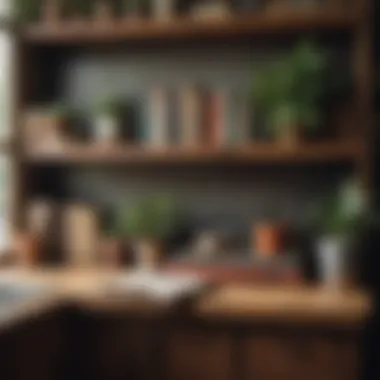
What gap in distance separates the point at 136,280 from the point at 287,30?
1.09m

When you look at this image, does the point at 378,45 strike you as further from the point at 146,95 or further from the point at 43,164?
the point at 43,164

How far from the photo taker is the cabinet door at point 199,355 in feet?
8.85

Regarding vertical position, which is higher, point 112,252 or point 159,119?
point 159,119

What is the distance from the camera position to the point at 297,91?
3.12 m

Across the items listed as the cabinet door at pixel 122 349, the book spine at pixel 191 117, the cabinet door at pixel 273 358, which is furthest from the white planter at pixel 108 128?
the cabinet door at pixel 273 358

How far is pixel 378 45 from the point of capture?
321 cm

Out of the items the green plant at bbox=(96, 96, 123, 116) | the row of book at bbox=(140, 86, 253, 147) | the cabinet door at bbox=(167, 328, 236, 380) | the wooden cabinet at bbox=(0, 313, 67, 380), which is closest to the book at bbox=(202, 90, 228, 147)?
the row of book at bbox=(140, 86, 253, 147)

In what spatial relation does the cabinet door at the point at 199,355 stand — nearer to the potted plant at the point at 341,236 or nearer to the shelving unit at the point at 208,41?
the potted plant at the point at 341,236

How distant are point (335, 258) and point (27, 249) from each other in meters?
1.18

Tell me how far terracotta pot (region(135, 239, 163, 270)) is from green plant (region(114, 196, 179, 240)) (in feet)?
0.11

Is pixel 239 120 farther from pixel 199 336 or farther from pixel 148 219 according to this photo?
pixel 199 336

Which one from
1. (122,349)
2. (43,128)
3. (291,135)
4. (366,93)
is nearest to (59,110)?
(43,128)

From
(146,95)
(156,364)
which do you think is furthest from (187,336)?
(146,95)

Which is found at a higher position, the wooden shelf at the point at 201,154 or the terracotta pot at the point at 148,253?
the wooden shelf at the point at 201,154
